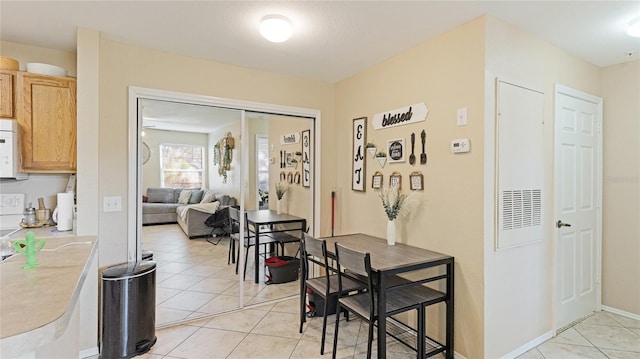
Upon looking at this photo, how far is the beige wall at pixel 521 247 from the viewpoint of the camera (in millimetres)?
2234

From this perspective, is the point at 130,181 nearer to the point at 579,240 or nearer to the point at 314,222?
the point at 314,222

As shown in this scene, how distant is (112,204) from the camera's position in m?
2.64

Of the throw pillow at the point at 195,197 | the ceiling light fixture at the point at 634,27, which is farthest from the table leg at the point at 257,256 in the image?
the ceiling light fixture at the point at 634,27

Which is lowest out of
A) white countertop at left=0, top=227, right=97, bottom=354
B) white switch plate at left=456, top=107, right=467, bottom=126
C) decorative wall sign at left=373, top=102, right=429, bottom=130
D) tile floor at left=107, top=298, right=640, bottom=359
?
tile floor at left=107, top=298, right=640, bottom=359

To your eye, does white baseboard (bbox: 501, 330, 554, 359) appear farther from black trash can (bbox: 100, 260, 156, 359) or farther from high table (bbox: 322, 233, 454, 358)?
black trash can (bbox: 100, 260, 156, 359)

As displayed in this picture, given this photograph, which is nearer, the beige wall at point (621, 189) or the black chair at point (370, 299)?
the black chair at point (370, 299)

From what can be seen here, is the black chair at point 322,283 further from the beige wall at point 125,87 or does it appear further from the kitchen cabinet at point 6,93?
the kitchen cabinet at point 6,93

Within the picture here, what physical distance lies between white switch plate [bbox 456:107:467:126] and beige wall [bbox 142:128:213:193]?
2494 mm

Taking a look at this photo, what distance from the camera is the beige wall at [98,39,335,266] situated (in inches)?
103

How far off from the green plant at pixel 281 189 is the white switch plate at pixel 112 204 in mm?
1596

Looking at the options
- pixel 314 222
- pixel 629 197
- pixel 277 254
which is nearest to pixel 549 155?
pixel 629 197

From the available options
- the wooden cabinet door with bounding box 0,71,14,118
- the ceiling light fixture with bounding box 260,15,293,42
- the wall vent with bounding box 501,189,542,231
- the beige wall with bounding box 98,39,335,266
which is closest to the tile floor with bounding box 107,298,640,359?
the beige wall with bounding box 98,39,335,266

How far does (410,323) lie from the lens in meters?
2.80

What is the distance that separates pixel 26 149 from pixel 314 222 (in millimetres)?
2786
